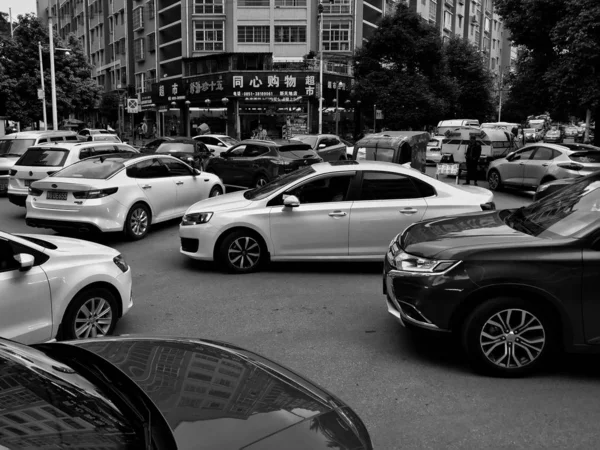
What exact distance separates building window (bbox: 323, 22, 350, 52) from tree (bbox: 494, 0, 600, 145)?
2447cm

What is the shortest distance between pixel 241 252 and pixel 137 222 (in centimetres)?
336

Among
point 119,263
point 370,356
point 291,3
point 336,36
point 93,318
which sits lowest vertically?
point 370,356

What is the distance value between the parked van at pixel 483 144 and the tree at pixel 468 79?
18174mm

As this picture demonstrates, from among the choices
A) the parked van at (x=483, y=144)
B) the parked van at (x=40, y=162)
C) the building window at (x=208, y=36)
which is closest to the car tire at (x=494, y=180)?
the parked van at (x=483, y=144)

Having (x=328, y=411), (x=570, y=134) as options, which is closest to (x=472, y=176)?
(x=328, y=411)

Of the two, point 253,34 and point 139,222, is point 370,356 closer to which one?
point 139,222

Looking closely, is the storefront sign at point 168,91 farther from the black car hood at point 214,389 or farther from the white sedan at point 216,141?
the black car hood at point 214,389

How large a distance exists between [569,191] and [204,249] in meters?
4.75

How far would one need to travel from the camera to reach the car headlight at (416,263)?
4938 millimetres

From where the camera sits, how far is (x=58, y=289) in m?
5.19

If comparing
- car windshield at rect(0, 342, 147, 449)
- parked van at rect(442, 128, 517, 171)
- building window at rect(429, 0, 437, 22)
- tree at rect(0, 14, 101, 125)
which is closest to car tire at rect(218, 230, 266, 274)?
car windshield at rect(0, 342, 147, 449)

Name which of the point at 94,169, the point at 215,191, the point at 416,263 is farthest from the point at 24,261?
the point at 215,191

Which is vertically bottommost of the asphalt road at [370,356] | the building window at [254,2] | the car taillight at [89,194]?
the asphalt road at [370,356]

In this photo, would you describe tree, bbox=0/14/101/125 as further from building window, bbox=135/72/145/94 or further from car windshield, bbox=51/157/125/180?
car windshield, bbox=51/157/125/180
